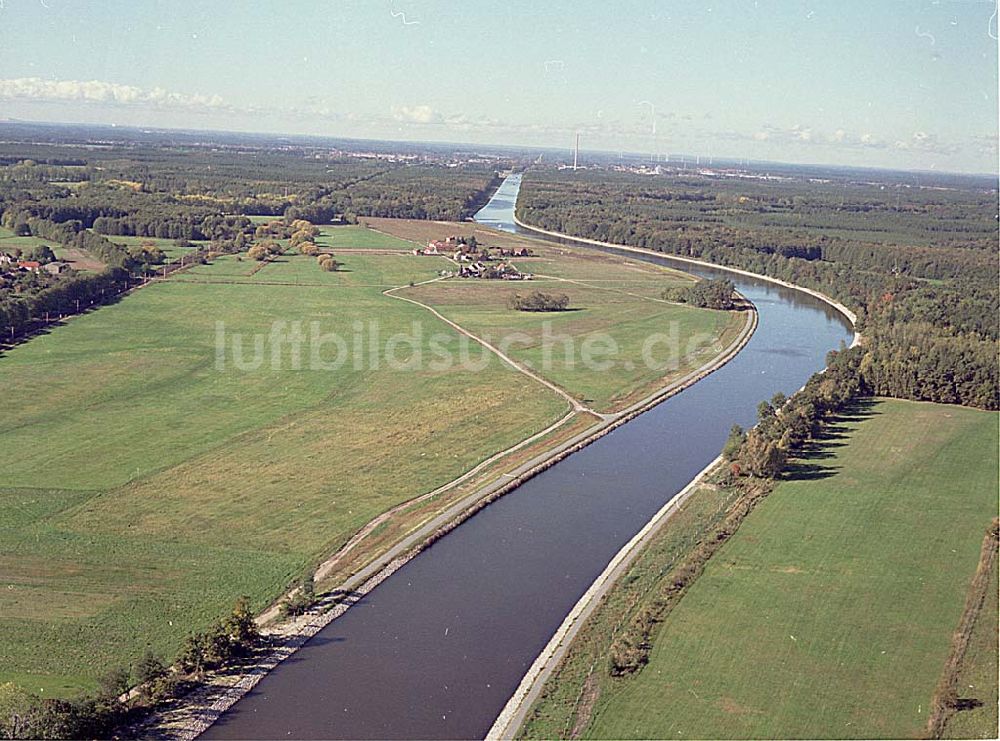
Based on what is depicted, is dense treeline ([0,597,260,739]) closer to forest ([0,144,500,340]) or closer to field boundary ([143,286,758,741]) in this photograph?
field boundary ([143,286,758,741])

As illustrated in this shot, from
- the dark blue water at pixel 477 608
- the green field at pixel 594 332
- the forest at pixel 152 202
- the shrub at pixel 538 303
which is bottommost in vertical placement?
the dark blue water at pixel 477 608

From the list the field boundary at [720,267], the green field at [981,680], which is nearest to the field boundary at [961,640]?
the green field at [981,680]

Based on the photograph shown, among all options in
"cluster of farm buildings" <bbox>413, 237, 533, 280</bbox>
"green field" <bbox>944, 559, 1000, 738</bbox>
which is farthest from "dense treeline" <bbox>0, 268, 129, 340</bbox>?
"green field" <bbox>944, 559, 1000, 738</bbox>

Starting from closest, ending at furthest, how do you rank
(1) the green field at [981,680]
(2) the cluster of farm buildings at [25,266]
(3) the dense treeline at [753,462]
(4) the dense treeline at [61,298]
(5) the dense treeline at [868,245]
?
1. (1) the green field at [981,680]
2. (3) the dense treeline at [753,462]
3. (5) the dense treeline at [868,245]
4. (4) the dense treeline at [61,298]
5. (2) the cluster of farm buildings at [25,266]

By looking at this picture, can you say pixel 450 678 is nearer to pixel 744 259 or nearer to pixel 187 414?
pixel 187 414

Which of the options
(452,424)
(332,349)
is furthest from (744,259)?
(452,424)

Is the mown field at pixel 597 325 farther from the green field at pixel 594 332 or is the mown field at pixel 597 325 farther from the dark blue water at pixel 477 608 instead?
the dark blue water at pixel 477 608

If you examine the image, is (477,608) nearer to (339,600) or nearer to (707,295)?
(339,600)
